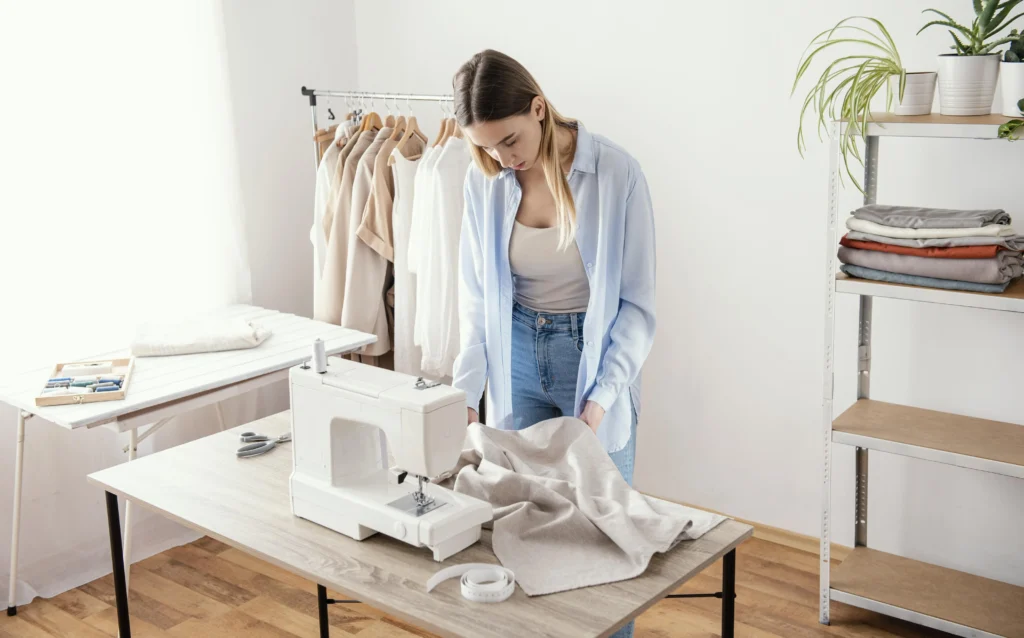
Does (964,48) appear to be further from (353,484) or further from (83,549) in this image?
(83,549)

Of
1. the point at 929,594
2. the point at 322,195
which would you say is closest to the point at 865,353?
the point at 929,594

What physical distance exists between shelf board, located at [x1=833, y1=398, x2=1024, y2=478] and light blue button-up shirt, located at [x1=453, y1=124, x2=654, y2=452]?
2.77 feet

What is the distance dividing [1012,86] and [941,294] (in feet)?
1.74

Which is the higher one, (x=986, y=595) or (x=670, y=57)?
(x=670, y=57)

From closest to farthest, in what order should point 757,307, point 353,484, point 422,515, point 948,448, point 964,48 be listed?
point 422,515 < point 353,484 < point 964,48 < point 948,448 < point 757,307

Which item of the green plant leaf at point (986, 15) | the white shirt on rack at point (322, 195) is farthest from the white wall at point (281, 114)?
the green plant leaf at point (986, 15)

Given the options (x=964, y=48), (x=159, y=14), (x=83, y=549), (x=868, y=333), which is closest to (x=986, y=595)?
(x=868, y=333)

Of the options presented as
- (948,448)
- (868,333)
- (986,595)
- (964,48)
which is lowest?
(986,595)

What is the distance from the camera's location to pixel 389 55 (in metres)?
4.08

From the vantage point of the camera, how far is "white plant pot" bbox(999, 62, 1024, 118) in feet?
7.82

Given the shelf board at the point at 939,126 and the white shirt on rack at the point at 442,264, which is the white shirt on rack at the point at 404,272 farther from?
the shelf board at the point at 939,126

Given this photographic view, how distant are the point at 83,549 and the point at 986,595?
2.90m

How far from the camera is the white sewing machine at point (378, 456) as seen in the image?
1643mm

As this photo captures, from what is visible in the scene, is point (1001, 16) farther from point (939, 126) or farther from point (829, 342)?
point (829, 342)
